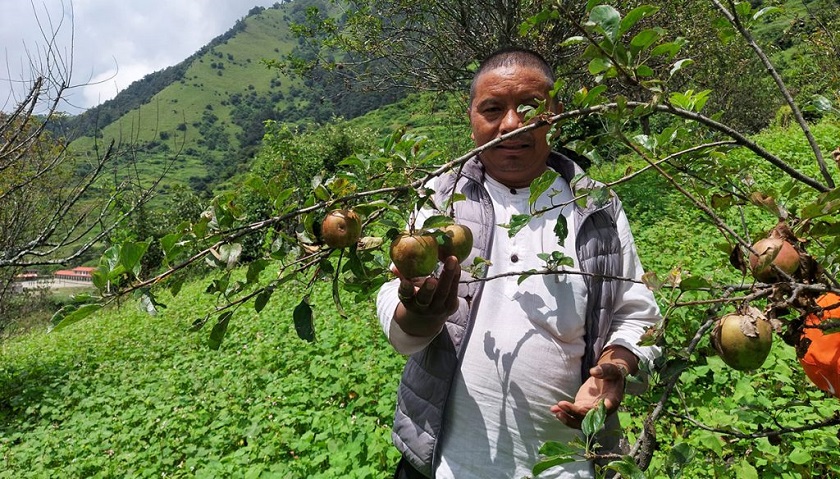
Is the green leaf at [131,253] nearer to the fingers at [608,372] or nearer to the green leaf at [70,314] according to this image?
the green leaf at [70,314]

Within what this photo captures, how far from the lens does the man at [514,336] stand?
4.40 ft

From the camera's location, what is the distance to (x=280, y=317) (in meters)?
6.59

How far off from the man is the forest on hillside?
0.43 ft

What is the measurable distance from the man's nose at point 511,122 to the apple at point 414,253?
0.57m

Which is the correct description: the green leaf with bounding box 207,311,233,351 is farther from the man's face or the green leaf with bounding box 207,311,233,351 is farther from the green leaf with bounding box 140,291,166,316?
the man's face

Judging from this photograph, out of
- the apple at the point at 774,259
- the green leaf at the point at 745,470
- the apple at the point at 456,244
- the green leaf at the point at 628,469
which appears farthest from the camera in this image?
the green leaf at the point at 745,470

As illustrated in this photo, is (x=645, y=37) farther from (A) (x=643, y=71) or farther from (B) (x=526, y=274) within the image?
(B) (x=526, y=274)

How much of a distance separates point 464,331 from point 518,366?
181mm

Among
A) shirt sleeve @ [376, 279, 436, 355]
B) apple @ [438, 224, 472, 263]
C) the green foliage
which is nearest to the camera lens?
apple @ [438, 224, 472, 263]

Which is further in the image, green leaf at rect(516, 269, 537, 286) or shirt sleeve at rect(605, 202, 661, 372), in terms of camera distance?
shirt sleeve at rect(605, 202, 661, 372)

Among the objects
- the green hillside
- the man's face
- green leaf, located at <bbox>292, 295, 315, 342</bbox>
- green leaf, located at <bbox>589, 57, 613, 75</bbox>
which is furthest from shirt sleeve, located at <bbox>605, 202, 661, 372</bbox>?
the green hillside

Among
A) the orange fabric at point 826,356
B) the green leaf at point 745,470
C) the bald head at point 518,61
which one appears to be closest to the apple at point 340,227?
the bald head at point 518,61

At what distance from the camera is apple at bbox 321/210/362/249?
88 centimetres

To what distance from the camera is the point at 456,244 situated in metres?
1.16
